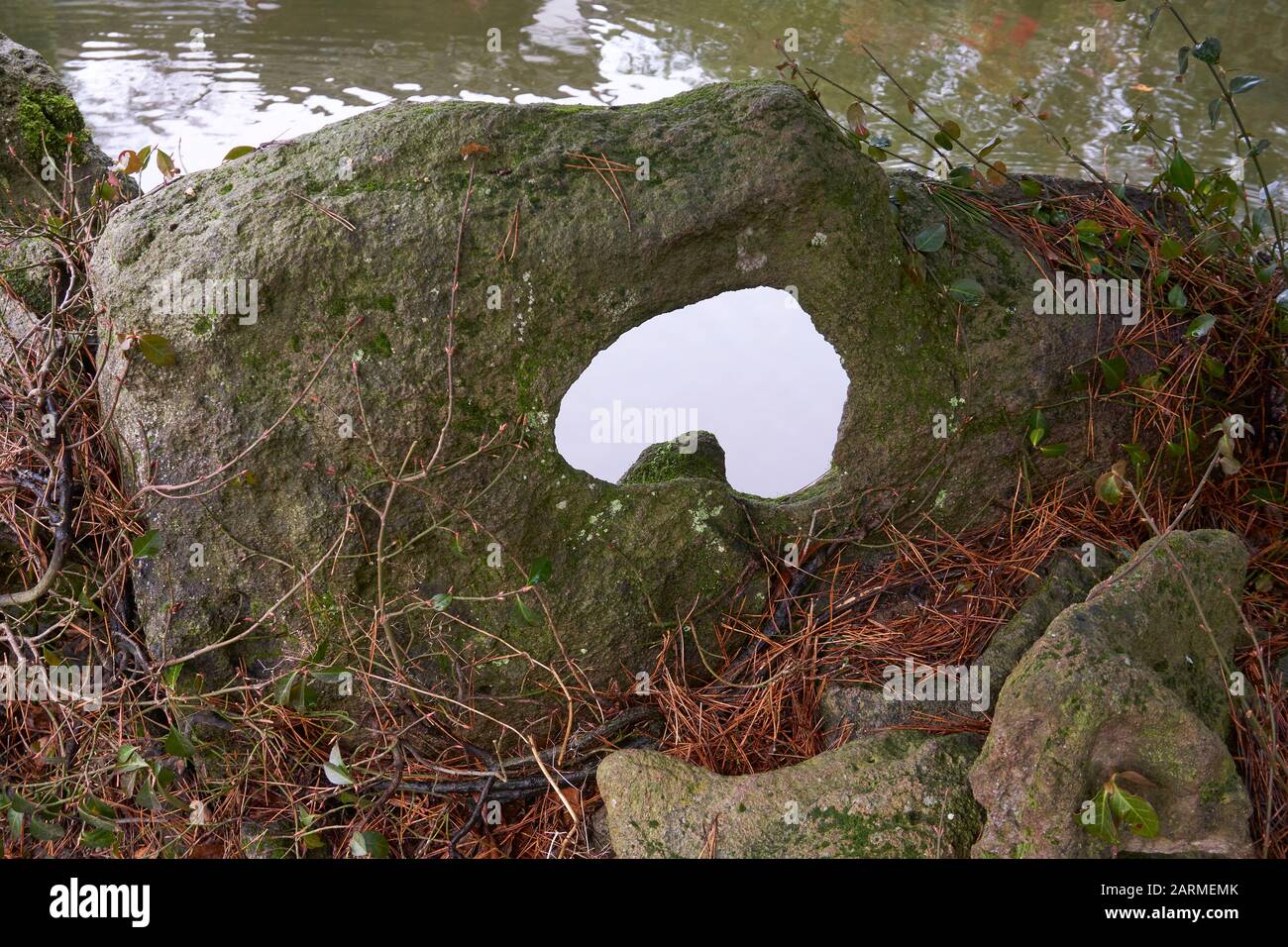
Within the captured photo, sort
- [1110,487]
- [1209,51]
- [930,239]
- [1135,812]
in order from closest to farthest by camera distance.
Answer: [1135,812], [1110,487], [930,239], [1209,51]

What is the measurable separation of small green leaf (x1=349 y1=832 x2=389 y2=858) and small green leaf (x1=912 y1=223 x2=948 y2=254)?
2069 millimetres

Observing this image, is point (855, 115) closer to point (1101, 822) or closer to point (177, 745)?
point (1101, 822)

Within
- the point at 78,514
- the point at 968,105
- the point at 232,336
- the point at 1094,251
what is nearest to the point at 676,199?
the point at 232,336

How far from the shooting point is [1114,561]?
9.82 feet

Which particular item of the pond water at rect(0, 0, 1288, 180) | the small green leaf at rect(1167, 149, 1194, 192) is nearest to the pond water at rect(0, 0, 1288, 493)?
the pond water at rect(0, 0, 1288, 180)

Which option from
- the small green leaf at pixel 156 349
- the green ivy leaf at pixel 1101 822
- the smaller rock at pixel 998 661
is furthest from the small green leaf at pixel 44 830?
the green ivy leaf at pixel 1101 822

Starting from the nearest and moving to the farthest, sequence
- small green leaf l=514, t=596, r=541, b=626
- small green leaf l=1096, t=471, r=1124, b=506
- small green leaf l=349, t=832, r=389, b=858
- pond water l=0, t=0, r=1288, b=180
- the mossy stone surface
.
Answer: small green leaf l=349, t=832, r=389, b=858, small green leaf l=514, t=596, r=541, b=626, small green leaf l=1096, t=471, r=1124, b=506, the mossy stone surface, pond water l=0, t=0, r=1288, b=180

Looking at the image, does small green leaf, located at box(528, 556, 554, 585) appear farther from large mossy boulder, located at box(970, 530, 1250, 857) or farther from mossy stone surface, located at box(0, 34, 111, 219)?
mossy stone surface, located at box(0, 34, 111, 219)

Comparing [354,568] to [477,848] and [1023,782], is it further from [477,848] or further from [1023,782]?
[1023,782]

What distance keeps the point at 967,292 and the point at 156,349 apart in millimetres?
2093

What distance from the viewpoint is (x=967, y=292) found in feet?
9.54

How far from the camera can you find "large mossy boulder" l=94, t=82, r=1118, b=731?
2621mm

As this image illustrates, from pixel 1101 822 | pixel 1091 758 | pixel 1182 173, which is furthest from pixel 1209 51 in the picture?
pixel 1101 822

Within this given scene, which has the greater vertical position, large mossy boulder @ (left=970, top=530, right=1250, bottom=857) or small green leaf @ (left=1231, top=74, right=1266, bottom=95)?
small green leaf @ (left=1231, top=74, right=1266, bottom=95)
